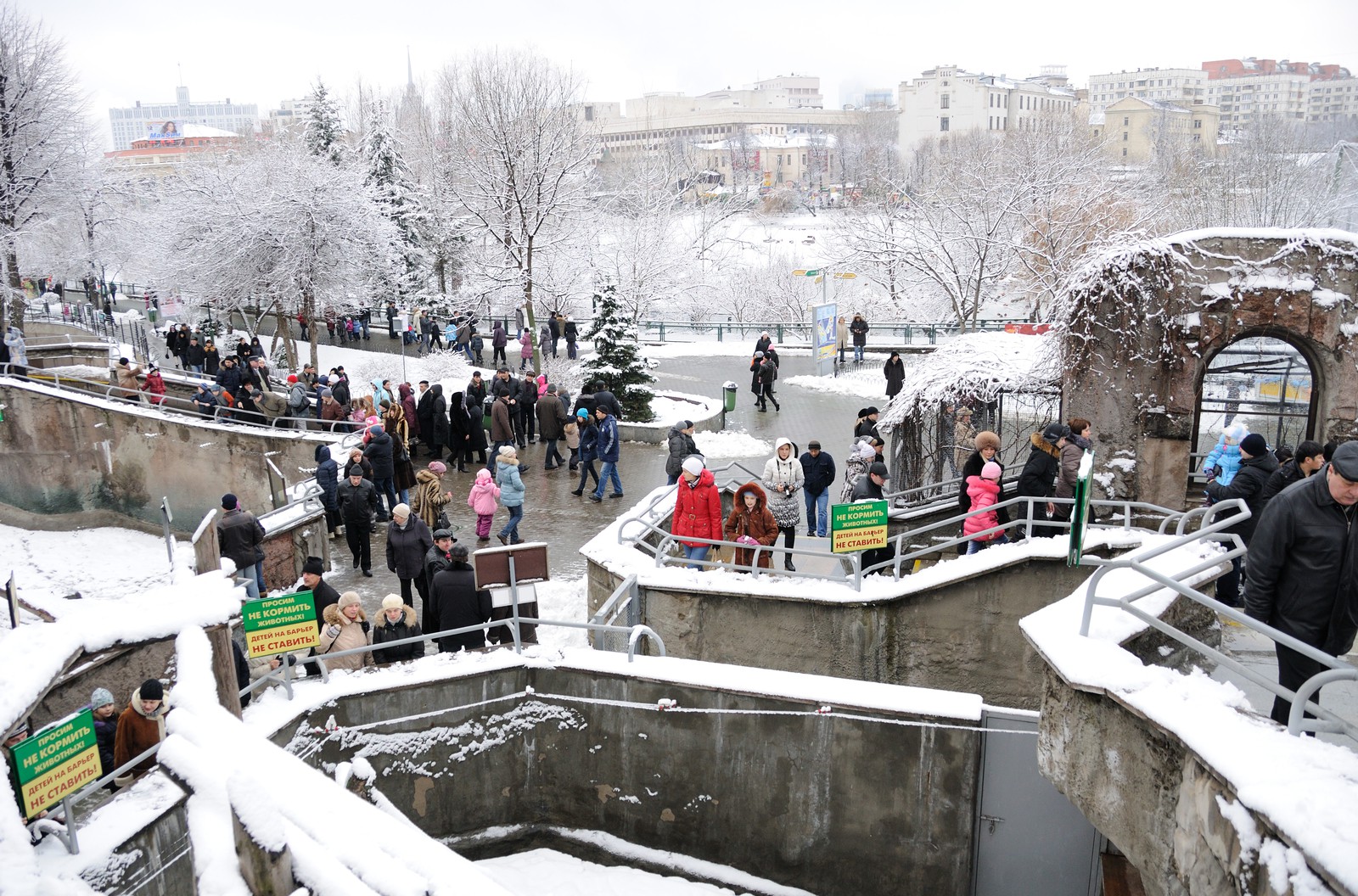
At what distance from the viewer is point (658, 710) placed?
29.9 feet

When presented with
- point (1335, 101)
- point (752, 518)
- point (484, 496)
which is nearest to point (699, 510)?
point (752, 518)

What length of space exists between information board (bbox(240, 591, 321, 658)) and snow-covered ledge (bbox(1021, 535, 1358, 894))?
5287 mm

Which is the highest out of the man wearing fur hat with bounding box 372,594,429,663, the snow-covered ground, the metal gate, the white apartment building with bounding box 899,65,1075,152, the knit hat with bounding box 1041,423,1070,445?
the white apartment building with bounding box 899,65,1075,152

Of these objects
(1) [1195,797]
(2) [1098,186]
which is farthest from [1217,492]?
(2) [1098,186]

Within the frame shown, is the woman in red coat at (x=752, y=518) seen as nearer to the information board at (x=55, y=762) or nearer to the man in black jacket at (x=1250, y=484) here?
the man in black jacket at (x=1250, y=484)

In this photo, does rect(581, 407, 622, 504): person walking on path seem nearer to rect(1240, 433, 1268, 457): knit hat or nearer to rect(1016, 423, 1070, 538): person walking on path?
rect(1016, 423, 1070, 538): person walking on path

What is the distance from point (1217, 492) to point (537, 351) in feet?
66.6

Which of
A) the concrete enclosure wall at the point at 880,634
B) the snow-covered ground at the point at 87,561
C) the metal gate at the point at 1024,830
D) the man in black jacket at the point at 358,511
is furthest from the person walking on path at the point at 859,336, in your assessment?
the metal gate at the point at 1024,830

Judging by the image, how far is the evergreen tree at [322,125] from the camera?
1623 inches

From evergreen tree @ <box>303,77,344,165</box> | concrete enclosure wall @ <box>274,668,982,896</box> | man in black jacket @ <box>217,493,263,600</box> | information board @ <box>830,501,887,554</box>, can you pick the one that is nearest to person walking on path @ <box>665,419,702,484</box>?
information board @ <box>830,501,887,554</box>

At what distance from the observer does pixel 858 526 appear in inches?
402

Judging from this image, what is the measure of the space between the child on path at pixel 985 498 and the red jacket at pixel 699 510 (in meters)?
2.73

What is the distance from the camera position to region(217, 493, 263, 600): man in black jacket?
1227 cm

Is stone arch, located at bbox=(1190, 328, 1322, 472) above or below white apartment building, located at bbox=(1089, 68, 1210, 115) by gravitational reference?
below
